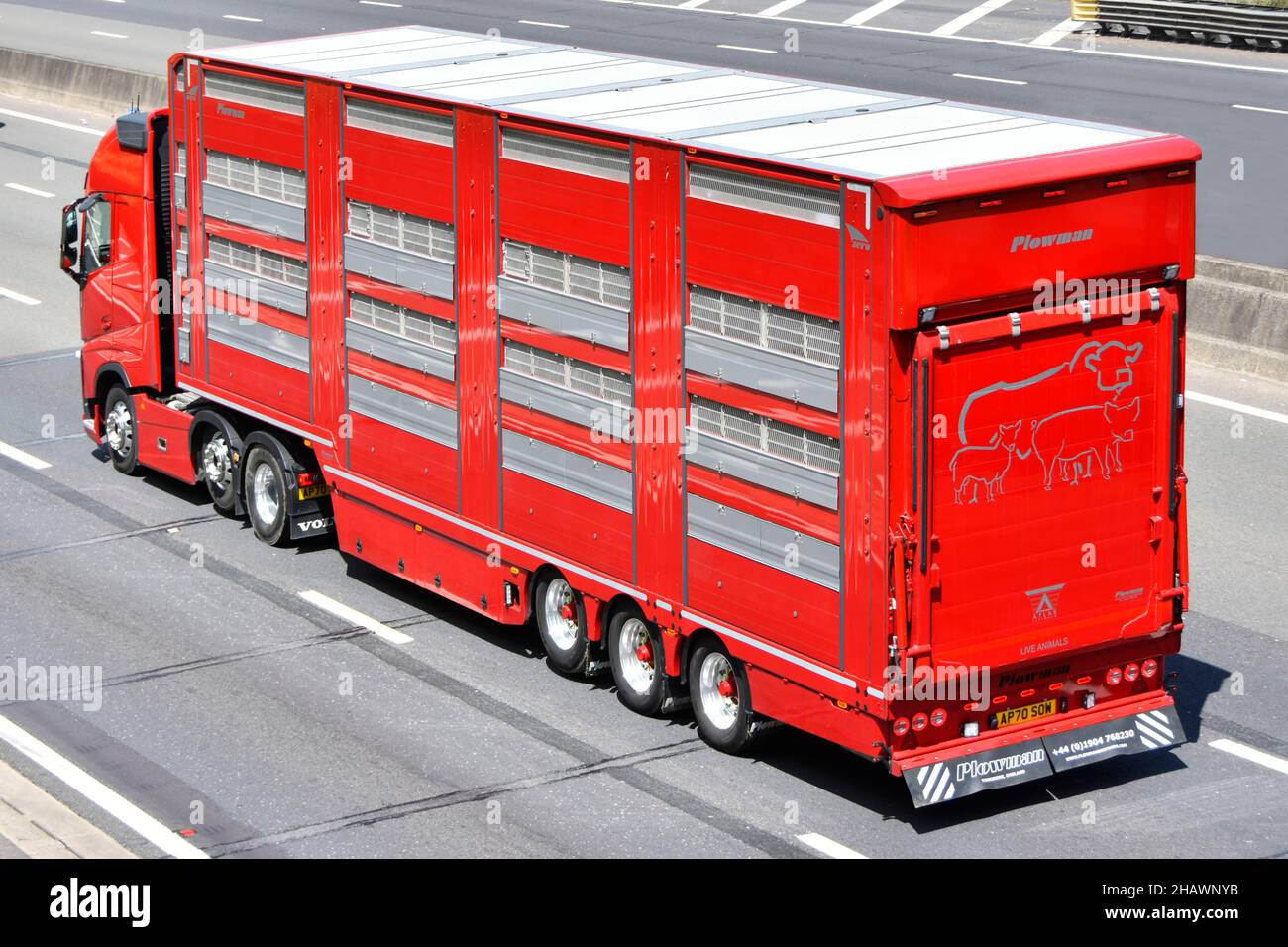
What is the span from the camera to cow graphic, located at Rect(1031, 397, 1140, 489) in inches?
464

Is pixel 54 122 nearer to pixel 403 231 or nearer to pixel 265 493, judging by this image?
pixel 265 493

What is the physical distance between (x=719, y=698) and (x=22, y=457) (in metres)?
9.84

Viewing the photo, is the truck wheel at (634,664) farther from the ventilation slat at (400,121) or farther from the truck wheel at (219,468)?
the truck wheel at (219,468)

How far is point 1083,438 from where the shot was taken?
39.2ft

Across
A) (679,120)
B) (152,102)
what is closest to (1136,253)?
(679,120)

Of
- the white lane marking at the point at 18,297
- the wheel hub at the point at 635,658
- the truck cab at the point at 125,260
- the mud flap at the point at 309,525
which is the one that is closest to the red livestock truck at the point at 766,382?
the wheel hub at the point at 635,658

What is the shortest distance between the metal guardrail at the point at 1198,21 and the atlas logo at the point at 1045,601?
28102mm

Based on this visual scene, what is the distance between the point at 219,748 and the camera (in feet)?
44.5

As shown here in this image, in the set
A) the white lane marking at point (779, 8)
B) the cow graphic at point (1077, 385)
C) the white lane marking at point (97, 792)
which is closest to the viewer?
the cow graphic at point (1077, 385)

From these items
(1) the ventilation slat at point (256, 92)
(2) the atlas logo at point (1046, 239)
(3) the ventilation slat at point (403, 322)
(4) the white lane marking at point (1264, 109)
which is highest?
(1) the ventilation slat at point (256, 92)

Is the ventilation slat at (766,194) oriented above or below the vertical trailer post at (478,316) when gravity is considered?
above

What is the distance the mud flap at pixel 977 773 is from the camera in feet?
38.7

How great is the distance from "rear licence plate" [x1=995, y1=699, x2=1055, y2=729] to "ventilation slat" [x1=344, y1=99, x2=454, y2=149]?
5.68 meters

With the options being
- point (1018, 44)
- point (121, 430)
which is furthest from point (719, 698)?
point (1018, 44)
